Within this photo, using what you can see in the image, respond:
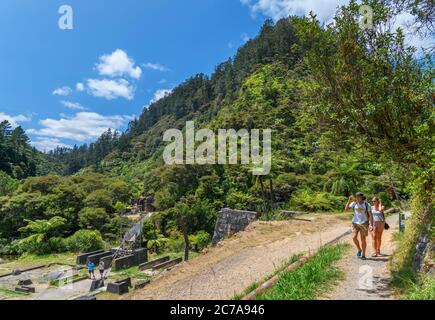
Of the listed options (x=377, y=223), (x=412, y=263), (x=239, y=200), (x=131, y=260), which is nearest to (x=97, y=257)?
(x=131, y=260)

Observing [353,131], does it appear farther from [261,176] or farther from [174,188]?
[174,188]

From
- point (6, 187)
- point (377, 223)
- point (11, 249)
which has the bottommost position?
point (11, 249)

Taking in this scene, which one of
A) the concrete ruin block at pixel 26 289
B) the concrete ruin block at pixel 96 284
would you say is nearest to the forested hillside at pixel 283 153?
the concrete ruin block at pixel 96 284

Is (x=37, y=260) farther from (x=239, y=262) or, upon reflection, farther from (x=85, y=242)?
(x=239, y=262)

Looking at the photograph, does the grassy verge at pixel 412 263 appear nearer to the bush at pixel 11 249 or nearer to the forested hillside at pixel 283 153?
the forested hillside at pixel 283 153

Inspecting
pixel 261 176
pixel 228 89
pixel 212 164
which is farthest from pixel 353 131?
pixel 228 89

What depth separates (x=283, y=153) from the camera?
108 feet

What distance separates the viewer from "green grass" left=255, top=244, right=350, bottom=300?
173 inches

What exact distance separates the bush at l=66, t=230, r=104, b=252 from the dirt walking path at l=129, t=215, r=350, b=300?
23780 millimetres

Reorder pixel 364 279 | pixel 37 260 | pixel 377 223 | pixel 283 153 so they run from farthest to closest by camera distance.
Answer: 1. pixel 283 153
2. pixel 37 260
3. pixel 377 223
4. pixel 364 279

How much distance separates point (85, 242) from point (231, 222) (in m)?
21.5

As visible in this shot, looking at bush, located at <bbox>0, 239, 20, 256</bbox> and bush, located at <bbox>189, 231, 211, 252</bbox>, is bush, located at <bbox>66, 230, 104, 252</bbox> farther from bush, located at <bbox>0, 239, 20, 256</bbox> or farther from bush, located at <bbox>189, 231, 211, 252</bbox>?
bush, located at <bbox>189, 231, 211, 252</bbox>

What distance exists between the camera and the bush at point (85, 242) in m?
31.1
